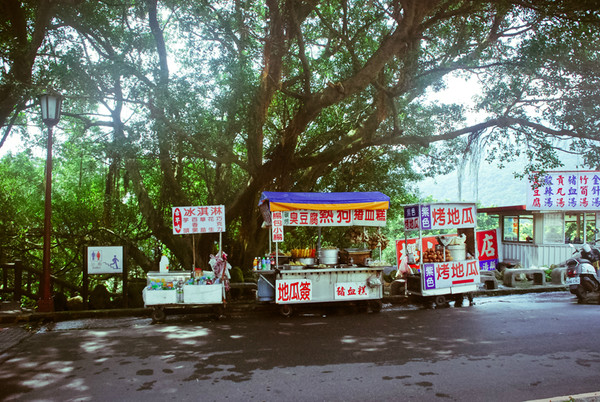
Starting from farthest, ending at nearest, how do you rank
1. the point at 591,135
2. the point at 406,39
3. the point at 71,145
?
the point at 71,145 < the point at 591,135 < the point at 406,39

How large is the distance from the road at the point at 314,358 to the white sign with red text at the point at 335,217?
231 cm

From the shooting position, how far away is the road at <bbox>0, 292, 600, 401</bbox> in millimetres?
5414

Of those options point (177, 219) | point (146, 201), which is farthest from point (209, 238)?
point (177, 219)

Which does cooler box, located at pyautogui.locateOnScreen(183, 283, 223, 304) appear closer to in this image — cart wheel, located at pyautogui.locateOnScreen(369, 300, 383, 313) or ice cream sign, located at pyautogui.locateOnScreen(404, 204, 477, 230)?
cart wheel, located at pyautogui.locateOnScreen(369, 300, 383, 313)

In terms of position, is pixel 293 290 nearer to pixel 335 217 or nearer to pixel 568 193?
pixel 335 217

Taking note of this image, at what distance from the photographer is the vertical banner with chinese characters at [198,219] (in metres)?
10.9

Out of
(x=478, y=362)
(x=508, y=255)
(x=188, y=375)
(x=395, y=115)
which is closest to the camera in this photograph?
(x=188, y=375)

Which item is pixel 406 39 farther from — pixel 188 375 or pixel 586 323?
pixel 188 375

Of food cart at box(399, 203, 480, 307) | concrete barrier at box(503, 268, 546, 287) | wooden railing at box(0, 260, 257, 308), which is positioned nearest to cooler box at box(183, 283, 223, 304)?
wooden railing at box(0, 260, 257, 308)

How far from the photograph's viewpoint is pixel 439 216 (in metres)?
11.6

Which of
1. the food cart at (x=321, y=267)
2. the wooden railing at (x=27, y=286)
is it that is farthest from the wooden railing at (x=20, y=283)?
the food cart at (x=321, y=267)

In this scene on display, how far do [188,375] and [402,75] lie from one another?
9902mm

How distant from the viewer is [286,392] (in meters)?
5.38

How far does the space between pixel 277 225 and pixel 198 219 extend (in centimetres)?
193
